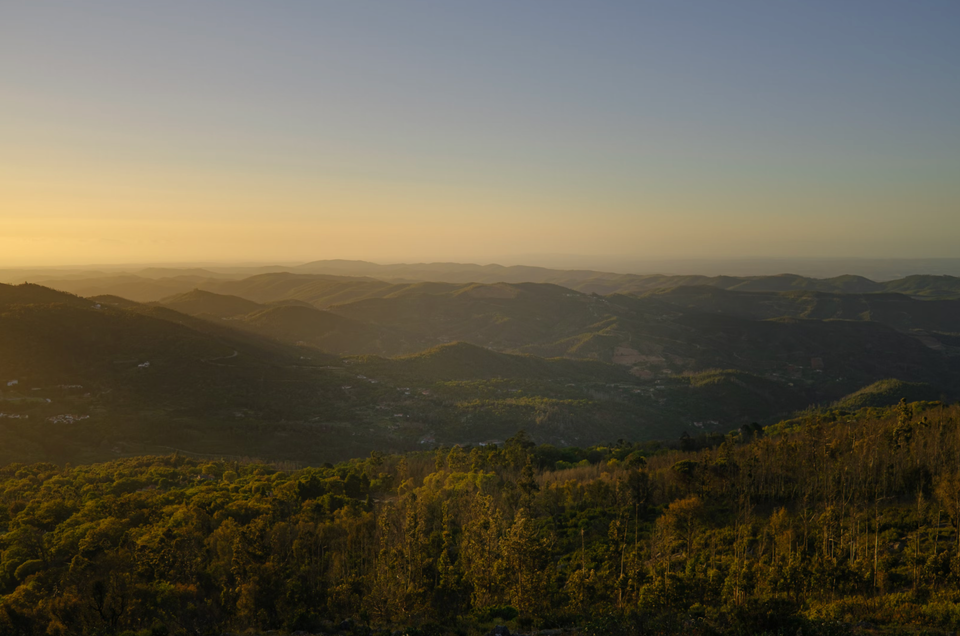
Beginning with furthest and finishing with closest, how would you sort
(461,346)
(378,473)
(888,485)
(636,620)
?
(461,346), (378,473), (888,485), (636,620)

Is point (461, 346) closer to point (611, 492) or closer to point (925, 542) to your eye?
point (611, 492)

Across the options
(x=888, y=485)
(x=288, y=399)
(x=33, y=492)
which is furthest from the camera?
(x=288, y=399)

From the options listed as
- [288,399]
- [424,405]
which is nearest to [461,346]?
[424,405]

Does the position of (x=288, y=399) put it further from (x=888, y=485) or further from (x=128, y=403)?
(x=888, y=485)

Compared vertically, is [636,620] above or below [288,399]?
above

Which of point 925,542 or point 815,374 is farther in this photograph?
point 815,374

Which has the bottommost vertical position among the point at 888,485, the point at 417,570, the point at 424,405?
the point at 424,405
